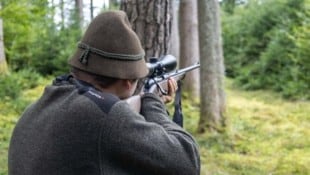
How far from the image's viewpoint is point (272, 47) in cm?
1656

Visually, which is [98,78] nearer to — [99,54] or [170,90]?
[99,54]

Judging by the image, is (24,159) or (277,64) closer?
(24,159)

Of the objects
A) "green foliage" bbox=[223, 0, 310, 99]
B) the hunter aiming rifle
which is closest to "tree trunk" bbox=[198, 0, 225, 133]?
the hunter aiming rifle

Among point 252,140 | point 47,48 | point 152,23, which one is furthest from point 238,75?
point 152,23

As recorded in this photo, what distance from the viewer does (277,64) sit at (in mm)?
16594

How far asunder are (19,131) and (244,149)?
6.53 metres

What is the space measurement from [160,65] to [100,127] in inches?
29.6

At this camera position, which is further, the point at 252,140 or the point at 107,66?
the point at 252,140

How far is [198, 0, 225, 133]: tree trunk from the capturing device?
829cm

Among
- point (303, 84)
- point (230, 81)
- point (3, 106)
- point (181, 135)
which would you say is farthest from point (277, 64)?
point (181, 135)

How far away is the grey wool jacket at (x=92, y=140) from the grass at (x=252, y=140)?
3.96m

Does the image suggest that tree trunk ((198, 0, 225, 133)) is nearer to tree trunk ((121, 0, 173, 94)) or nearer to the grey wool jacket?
tree trunk ((121, 0, 173, 94))

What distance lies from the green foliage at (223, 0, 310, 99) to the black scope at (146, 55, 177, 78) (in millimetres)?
12268

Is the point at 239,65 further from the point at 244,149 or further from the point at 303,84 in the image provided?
the point at 244,149
